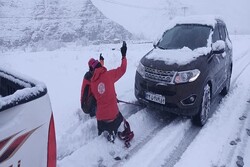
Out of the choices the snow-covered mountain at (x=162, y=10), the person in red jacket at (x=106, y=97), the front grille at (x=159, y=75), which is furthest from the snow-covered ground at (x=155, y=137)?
the snow-covered mountain at (x=162, y=10)

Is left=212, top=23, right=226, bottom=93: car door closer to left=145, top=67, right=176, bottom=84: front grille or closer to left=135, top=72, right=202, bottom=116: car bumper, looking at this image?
left=135, top=72, right=202, bottom=116: car bumper

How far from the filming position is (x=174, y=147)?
4941 mm

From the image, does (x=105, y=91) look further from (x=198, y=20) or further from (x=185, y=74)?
(x=198, y=20)

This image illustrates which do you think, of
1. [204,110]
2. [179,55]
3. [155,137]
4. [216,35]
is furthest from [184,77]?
[216,35]

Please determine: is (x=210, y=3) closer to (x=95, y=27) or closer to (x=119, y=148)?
(x=95, y=27)

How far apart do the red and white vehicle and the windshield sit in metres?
4.83

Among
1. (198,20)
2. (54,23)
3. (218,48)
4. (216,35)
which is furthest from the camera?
(54,23)

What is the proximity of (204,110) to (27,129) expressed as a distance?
4496mm

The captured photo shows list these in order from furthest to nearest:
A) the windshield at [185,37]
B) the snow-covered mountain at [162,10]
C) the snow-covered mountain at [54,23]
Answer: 1. the snow-covered mountain at [162,10]
2. the snow-covered mountain at [54,23]
3. the windshield at [185,37]

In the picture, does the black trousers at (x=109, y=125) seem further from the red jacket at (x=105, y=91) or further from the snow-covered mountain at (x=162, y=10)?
the snow-covered mountain at (x=162, y=10)

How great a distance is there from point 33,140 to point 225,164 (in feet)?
11.2

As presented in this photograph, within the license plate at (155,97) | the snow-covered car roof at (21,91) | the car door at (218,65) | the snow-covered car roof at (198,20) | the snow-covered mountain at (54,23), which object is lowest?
the snow-covered mountain at (54,23)

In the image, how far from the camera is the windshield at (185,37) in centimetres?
648

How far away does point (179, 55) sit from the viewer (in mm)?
5824
